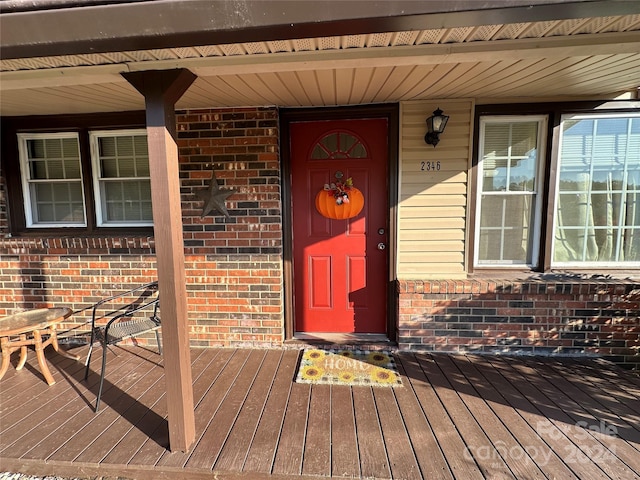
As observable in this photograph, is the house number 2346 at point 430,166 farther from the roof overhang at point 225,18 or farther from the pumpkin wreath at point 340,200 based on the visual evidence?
the roof overhang at point 225,18

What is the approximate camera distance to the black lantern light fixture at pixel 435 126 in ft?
8.70

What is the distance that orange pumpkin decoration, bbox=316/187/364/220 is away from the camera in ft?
9.48

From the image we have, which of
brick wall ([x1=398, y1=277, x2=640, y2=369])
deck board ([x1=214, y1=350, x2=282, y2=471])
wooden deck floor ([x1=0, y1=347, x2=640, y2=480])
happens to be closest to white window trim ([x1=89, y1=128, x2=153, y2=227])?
wooden deck floor ([x1=0, y1=347, x2=640, y2=480])

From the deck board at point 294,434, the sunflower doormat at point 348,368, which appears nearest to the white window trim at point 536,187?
the sunflower doormat at point 348,368

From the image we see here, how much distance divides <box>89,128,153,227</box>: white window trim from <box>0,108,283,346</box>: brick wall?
195mm

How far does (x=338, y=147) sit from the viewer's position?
298 cm

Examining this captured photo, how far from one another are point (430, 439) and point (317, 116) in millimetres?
2595

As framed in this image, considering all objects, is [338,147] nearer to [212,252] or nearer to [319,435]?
[212,252]

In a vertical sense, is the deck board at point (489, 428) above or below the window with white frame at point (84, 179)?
below

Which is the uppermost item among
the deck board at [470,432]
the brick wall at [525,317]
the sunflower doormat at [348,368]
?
the brick wall at [525,317]

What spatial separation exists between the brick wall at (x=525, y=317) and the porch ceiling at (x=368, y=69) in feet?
5.28

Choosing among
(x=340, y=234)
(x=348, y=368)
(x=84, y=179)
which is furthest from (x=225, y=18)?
(x=84, y=179)

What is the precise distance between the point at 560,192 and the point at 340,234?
202 cm

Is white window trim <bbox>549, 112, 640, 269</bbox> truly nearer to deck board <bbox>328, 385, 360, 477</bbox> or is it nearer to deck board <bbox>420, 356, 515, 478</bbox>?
deck board <bbox>420, 356, 515, 478</bbox>
